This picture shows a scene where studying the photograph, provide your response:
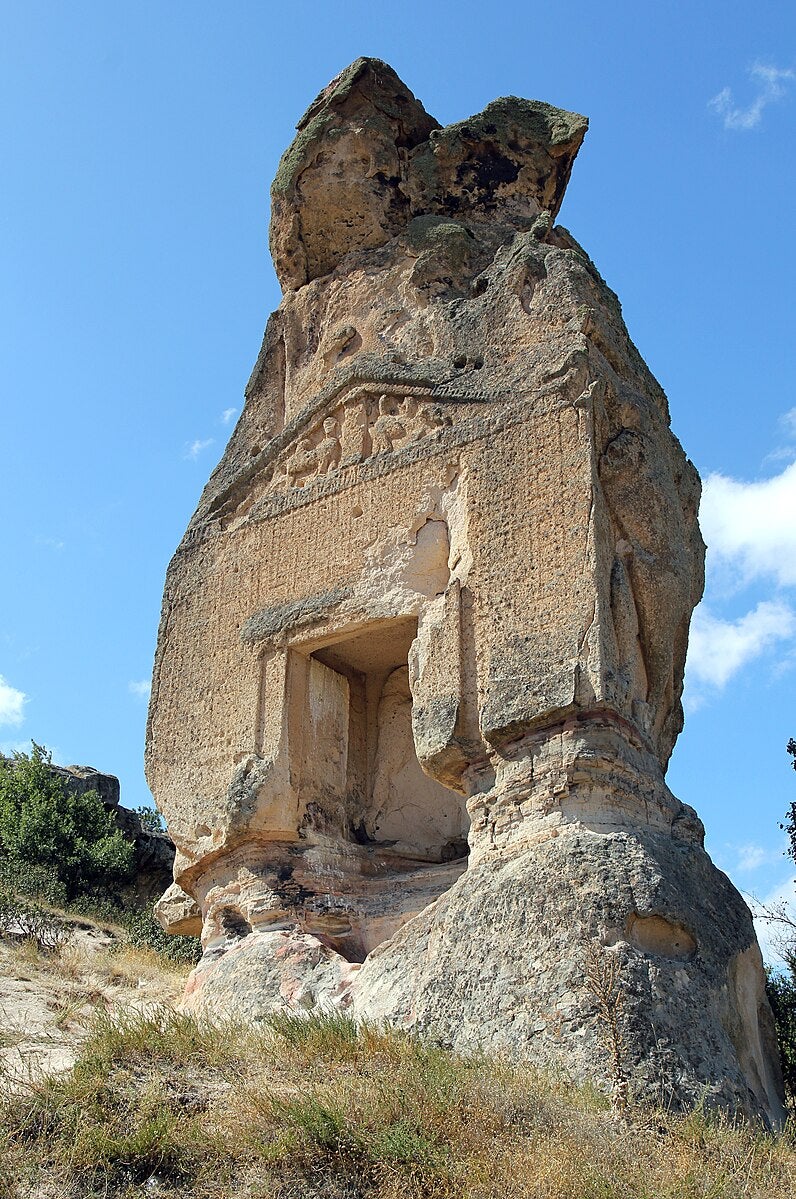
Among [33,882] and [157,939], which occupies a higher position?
[33,882]

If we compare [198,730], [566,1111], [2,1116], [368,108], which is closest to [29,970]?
[198,730]

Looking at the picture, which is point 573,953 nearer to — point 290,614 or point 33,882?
→ point 290,614

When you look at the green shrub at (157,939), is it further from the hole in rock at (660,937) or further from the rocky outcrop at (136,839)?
the hole in rock at (660,937)

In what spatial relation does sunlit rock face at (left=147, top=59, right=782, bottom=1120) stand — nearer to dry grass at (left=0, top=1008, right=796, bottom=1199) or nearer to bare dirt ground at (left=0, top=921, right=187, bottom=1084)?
dry grass at (left=0, top=1008, right=796, bottom=1199)

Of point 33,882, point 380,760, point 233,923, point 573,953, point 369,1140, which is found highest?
point 380,760

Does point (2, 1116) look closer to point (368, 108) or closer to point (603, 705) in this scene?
point (603, 705)

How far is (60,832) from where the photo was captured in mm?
15320

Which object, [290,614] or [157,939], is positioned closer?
[290,614]

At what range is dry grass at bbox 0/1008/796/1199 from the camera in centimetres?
478

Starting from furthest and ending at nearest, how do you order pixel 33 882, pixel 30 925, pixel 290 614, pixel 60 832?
pixel 60 832 < pixel 33 882 < pixel 30 925 < pixel 290 614

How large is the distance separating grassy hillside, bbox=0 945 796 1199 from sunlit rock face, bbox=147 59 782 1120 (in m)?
0.58

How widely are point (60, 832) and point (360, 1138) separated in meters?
11.0

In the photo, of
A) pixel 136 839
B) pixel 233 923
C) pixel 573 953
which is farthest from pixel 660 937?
pixel 136 839

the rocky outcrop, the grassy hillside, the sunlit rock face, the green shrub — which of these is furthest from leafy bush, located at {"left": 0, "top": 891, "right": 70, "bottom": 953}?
the grassy hillside
